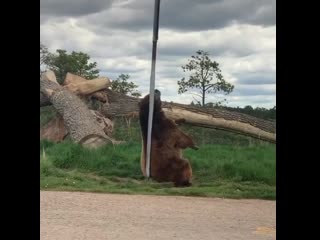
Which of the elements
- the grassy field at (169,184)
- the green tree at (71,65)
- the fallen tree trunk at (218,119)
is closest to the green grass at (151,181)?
the grassy field at (169,184)

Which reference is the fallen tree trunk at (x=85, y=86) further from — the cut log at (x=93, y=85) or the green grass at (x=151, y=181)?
the green grass at (x=151, y=181)

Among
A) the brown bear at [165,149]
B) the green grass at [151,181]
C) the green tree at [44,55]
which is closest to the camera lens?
the green grass at [151,181]

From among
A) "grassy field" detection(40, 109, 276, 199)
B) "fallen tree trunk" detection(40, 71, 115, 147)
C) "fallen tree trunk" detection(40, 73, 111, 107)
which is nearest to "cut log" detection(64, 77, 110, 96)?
"fallen tree trunk" detection(40, 73, 111, 107)

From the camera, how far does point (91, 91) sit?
9469 millimetres

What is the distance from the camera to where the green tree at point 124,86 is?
906 cm

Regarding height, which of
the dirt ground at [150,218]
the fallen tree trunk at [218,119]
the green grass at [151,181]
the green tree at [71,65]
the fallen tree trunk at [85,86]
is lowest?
the dirt ground at [150,218]

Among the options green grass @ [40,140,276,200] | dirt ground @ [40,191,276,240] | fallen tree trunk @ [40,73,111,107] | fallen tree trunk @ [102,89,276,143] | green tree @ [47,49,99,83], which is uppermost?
green tree @ [47,49,99,83]

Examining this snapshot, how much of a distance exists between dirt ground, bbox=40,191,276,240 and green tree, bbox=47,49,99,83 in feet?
7.20

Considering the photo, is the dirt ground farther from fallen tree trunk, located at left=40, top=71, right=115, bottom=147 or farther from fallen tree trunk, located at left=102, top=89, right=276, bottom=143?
fallen tree trunk, located at left=102, top=89, right=276, bottom=143

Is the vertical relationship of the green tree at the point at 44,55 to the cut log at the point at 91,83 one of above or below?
above

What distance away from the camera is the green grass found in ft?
27.7

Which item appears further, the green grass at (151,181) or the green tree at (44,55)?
the green tree at (44,55)

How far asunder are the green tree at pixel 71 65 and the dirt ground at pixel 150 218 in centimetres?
219
